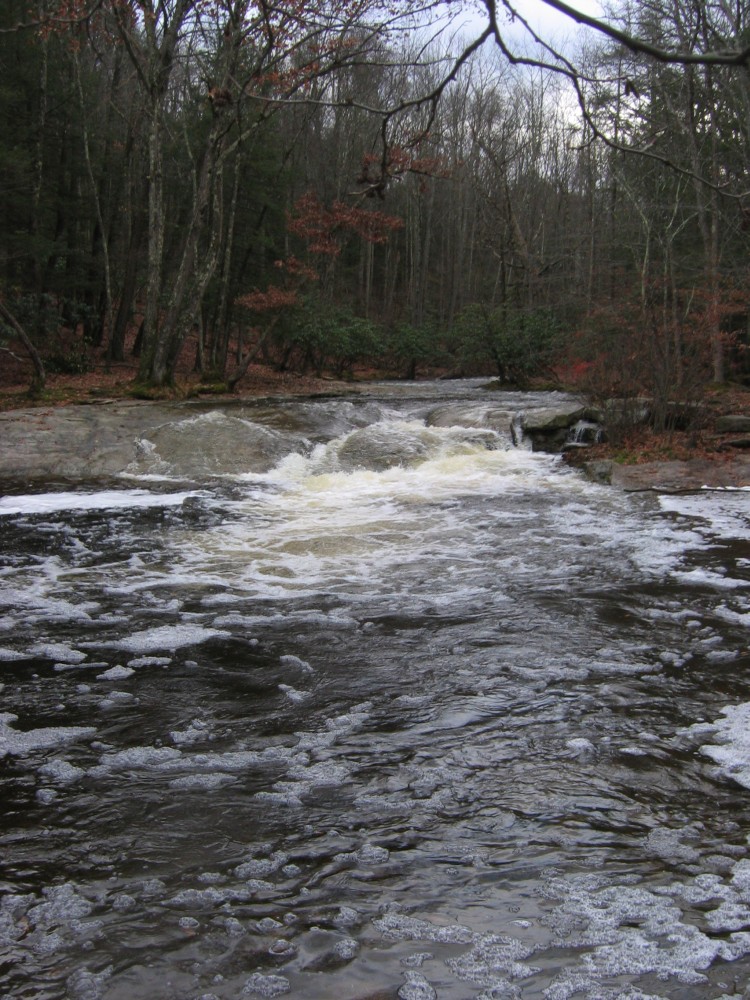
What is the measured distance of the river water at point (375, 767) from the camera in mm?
2309

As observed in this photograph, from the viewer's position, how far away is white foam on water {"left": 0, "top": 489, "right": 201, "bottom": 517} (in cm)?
904

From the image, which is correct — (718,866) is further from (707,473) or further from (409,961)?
(707,473)

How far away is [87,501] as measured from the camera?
372 inches

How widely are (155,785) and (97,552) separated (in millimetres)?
4395

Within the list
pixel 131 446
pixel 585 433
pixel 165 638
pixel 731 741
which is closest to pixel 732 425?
pixel 585 433

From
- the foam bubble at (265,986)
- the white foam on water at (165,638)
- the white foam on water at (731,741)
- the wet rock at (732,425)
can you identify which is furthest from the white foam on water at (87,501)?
the wet rock at (732,425)

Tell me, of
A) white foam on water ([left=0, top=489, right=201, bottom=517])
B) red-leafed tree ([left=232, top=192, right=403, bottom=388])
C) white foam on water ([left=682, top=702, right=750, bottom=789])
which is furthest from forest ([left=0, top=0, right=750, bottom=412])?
white foam on water ([left=682, top=702, right=750, bottom=789])

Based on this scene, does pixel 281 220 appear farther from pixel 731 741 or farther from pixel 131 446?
pixel 731 741

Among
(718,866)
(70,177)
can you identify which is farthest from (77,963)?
(70,177)

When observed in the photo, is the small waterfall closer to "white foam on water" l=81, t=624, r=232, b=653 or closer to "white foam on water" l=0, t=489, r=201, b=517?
"white foam on water" l=0, t=489, r=201, b=517

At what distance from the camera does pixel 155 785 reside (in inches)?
127

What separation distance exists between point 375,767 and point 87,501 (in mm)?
6991

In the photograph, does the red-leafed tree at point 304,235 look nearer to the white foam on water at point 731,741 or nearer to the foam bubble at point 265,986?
the white foam on water at point 731,741

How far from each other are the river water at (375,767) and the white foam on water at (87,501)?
4.50ft
